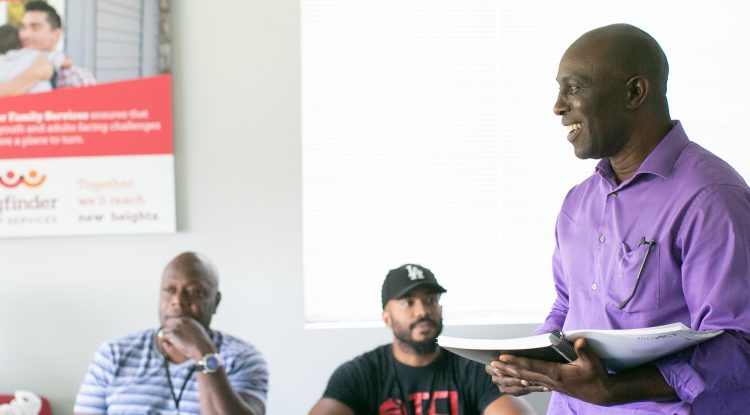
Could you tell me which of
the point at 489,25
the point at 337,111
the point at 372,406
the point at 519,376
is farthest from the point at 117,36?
the point at 519,376

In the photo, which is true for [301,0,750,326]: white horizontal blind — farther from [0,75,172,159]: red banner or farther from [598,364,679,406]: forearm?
[598,364,679,406]: forearm

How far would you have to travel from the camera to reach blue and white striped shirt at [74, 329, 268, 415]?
2734 mm


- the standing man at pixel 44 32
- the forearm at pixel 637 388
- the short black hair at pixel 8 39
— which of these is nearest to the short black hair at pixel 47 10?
the standing man at pixel 44 32

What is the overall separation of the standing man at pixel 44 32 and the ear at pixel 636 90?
7.89ft

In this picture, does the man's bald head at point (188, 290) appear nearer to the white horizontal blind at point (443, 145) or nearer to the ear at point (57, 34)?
the white horizontal blind at point (443, 145)

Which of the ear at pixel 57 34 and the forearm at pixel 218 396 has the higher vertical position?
the ear at pixel 57 34

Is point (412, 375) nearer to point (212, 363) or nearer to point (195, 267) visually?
point (212, 363)

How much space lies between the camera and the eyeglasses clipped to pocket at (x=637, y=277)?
1.38 meters

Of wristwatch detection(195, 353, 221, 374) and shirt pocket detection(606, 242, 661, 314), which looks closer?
→ shirt pocket detection(606, 242, 661, 314)

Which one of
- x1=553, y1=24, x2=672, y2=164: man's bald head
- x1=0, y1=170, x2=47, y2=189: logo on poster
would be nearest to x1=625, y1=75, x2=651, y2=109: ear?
x1=553, y1=24, x2=672, y2=164: man's bald head

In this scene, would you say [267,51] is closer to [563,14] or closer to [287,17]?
[287,17]

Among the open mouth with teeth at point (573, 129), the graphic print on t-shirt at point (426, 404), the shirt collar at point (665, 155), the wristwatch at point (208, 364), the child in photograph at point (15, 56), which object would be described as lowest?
the graphic print on t-shirt at point (426, 404)

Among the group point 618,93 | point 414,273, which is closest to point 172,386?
point 414,273

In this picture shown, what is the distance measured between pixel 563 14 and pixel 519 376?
2.48 metres
